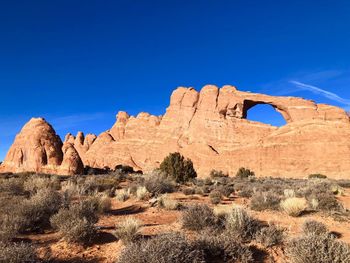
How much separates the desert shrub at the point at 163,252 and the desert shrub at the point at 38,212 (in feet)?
11.9

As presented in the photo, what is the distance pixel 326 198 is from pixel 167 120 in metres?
66.8

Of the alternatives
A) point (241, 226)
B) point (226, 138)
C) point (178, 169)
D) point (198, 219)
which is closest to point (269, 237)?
point (241, 226)

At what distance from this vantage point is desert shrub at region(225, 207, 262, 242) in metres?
7.61

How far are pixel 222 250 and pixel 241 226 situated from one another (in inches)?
63.6

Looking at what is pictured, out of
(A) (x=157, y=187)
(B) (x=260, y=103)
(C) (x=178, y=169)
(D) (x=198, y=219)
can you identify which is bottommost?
(D) (x=198, y=219)

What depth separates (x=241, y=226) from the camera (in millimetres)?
7812

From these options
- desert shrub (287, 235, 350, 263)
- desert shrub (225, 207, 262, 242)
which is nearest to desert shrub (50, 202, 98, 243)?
desert shrub (225, 207, 262, 242)

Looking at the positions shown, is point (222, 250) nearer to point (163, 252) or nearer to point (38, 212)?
point (163, 252)

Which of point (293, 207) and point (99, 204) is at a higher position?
point (99, 204)

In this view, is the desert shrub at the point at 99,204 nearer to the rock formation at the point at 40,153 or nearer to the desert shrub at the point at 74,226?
the desert shrub at the point at 74,226

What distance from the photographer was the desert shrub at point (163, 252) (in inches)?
203

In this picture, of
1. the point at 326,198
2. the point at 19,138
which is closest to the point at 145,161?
the point at 19,138

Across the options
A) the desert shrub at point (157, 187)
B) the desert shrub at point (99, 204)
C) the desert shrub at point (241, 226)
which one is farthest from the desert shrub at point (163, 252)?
the desert shrub at point (157, 187)

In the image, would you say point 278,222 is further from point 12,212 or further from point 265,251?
point 12,212
